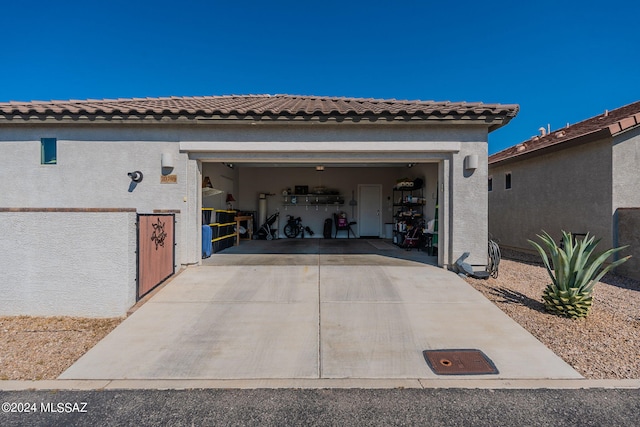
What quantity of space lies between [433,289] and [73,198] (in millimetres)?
7230

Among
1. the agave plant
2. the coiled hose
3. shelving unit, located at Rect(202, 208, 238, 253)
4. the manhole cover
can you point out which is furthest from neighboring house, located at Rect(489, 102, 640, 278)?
shelving unit, located at Rect(202, 208, 238, 253)

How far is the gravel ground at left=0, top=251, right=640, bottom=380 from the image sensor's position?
3.16 m

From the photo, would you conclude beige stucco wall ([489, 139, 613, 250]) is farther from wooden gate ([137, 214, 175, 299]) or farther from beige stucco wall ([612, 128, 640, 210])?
wooden gate ([137, 214, 175, 299])

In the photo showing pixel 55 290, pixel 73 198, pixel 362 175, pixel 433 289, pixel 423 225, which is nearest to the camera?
pixel 55 290

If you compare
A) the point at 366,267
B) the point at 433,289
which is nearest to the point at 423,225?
the point at 366,267

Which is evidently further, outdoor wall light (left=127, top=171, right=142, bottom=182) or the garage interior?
the garage interior

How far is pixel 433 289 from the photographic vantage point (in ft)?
17.8

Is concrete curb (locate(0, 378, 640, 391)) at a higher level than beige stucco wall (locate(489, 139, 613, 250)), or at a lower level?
lower

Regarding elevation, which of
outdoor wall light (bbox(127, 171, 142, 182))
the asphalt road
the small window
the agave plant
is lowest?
the asphalt road

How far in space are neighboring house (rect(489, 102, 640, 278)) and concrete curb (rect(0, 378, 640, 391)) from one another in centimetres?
536

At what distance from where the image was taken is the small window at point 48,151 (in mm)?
6633

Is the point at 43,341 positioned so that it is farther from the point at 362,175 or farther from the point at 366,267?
the point at 362,175

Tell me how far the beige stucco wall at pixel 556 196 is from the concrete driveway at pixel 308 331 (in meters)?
4.43

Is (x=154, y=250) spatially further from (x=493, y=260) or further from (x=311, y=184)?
(x=311, y=184)
